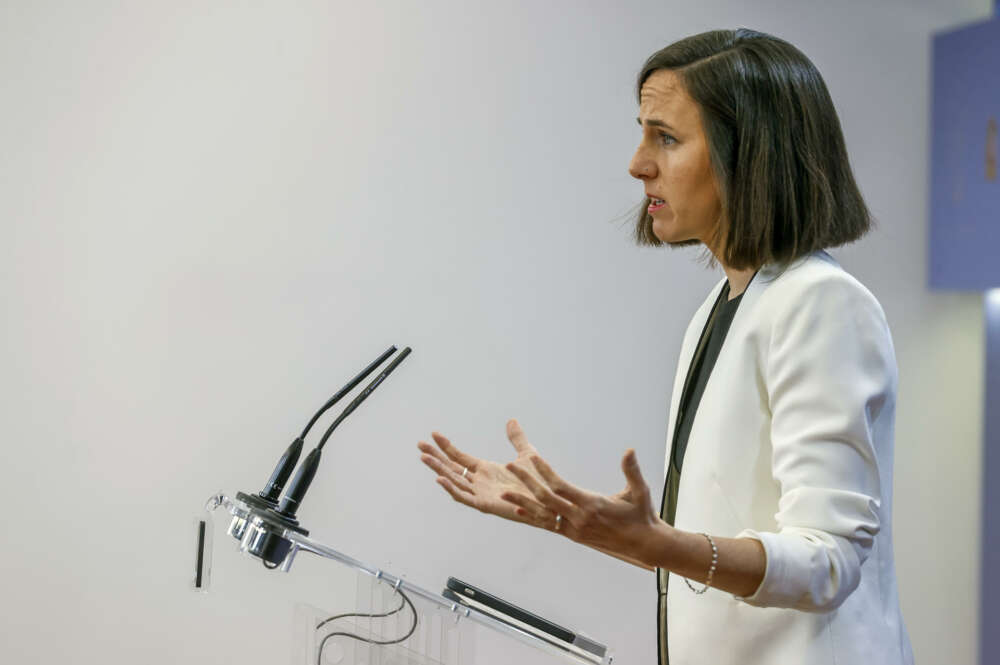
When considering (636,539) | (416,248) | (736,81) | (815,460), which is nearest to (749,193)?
(736,81)

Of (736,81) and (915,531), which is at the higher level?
(736,81)

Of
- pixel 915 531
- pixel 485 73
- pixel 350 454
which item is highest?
pixel 485 73

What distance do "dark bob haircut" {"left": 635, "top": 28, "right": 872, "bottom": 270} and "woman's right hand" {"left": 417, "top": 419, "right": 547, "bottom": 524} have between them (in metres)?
0.35

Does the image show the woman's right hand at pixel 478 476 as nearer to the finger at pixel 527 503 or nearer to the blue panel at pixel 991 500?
the finger at pixel 527 503

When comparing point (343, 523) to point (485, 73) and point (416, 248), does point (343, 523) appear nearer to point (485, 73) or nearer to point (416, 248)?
point (416, 248)

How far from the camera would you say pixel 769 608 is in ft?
3.51

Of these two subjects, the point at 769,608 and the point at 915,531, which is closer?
the point at 769,608

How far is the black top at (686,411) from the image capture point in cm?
122

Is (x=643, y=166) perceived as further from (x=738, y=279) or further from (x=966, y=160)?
(x=966, y=160)

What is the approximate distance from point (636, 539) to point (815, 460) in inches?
8.7

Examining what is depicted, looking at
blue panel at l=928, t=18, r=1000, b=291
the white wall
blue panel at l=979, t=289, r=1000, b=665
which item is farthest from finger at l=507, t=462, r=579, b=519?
blue panel at l=979, t=289, r=1000, b=665

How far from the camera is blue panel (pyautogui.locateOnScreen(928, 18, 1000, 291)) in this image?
10.6 feet

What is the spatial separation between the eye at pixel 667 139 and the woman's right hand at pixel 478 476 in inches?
16.0

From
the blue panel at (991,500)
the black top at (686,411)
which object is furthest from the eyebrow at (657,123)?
the blue panel at (991,500)
